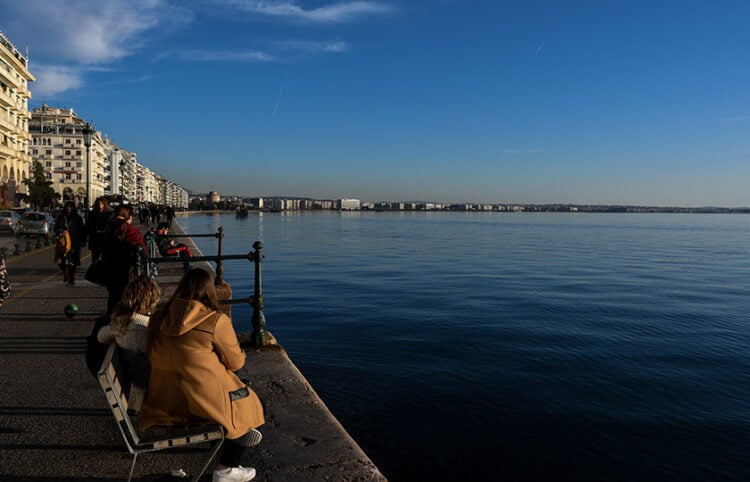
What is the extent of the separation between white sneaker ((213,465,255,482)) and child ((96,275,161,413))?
0.77m

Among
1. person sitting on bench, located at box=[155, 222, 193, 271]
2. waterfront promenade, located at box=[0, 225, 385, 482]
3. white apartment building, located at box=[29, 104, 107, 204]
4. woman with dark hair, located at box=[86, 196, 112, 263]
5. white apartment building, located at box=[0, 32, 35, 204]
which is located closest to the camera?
waterfront promenade, located at box=[0, 225, 385, 482]

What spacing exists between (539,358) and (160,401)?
9145 mm

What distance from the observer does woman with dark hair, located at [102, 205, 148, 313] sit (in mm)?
7348

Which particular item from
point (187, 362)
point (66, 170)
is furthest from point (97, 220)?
point (66, 170)

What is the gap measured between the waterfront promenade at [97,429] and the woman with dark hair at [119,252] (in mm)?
827

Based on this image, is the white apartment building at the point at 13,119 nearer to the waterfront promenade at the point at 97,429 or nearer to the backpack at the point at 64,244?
the backpack at the point at 64,244

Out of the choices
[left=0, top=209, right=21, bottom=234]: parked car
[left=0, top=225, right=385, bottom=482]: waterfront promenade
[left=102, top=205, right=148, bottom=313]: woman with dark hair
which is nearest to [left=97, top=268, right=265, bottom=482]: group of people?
[left=0, top=225, right=385, bottom=482]: waterfront promenade

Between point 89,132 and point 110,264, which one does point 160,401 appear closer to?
point 110,264

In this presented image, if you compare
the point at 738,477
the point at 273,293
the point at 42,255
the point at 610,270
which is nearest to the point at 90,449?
the point at 738,477

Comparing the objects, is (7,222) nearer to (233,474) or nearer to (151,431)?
(151,431)

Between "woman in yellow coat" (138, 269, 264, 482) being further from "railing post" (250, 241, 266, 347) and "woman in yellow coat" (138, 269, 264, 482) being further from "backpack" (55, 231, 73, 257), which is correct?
"backpack" (55, 231, 73, 257)

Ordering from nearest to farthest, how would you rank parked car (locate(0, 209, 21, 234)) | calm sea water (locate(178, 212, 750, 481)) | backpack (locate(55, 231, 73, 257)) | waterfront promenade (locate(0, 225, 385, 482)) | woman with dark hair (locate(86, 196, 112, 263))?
waterfront promenade (locate(0, 225, 385, 482)), calm sea water (locate(178, 212, 750, 481)), woman with dark hair (locate(86, 196, 112, 263)), backpack (locate(55, 231, 73, 257)), parked car (locate(0, 209, 21, 234))

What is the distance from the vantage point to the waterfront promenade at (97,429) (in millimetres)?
3807

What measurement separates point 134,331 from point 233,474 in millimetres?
1147
